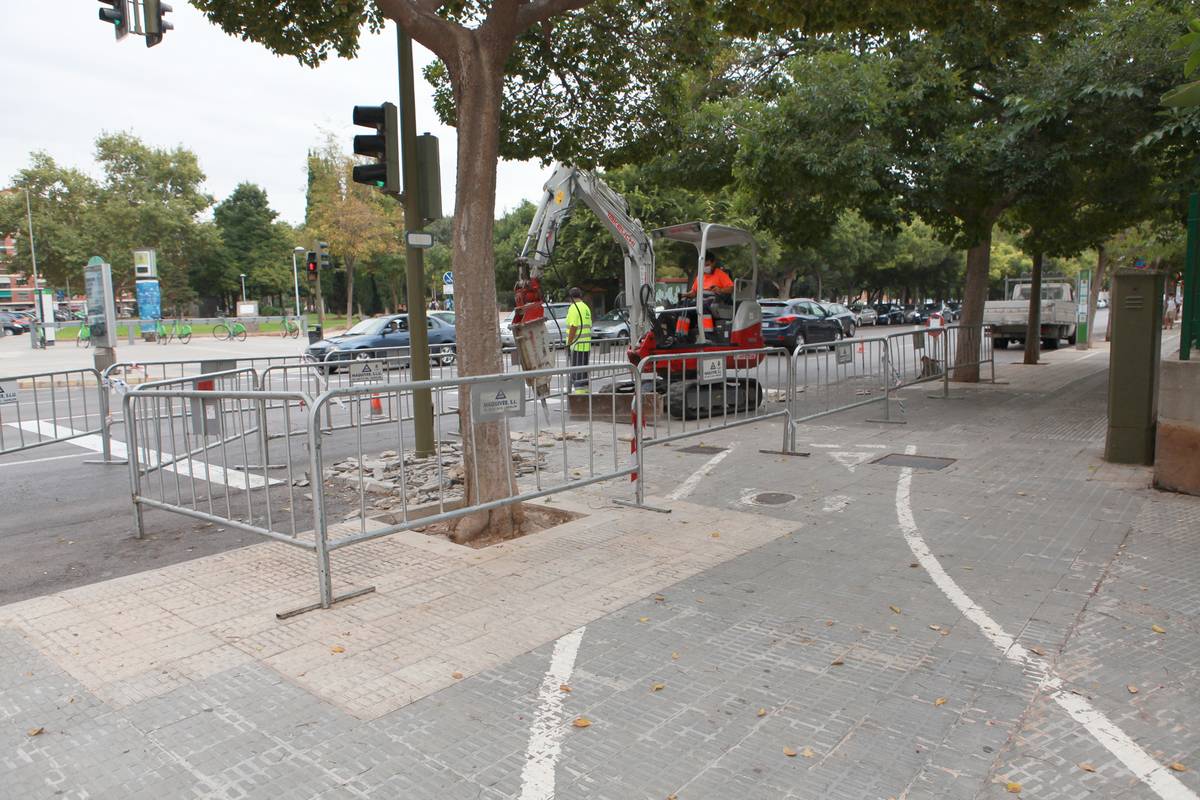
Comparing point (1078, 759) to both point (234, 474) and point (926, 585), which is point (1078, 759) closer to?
point (926, 585)

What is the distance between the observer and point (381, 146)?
791 cm

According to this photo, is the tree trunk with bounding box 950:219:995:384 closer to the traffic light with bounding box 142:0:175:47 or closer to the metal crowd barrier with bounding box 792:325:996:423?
the metal crowd barrier with bounding box 792:325:996:423

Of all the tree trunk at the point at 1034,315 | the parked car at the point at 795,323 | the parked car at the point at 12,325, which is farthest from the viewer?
the parked car at the point at 12,325

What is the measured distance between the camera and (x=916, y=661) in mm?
4125

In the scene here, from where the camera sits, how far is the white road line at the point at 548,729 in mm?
3109

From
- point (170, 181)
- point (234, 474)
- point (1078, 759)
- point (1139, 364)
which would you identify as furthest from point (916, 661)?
point (170, 181)

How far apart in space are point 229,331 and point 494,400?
42063mm

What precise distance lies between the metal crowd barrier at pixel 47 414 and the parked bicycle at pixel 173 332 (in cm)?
2198

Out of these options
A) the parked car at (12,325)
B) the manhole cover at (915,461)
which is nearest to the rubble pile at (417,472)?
the manhole cover at (915,461)

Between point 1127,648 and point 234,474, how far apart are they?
8.14 meters

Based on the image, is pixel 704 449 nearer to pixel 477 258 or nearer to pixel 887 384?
pixel 887 384

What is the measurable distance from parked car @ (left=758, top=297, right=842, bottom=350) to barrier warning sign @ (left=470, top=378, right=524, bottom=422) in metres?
24.2

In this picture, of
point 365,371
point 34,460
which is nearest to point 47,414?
point 34,460

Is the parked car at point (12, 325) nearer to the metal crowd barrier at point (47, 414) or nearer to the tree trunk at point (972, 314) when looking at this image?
the metal crowd barrier at point (47, 414)
